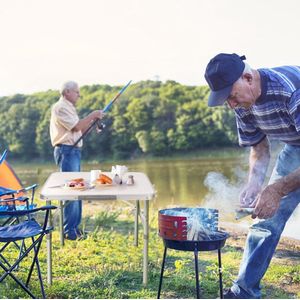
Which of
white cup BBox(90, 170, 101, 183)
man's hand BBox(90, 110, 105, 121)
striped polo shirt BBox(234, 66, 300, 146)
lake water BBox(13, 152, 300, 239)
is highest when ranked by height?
striped polo shirt BBox(234, 66, 300, 146)

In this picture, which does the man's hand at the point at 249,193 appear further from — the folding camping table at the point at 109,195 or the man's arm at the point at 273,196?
the folding camping table at the point at 109,195

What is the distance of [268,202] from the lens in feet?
7.75

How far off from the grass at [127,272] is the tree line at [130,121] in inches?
300

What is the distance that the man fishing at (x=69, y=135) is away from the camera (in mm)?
4164

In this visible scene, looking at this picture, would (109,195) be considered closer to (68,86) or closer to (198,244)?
(198,244)

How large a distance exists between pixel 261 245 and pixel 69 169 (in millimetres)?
2023

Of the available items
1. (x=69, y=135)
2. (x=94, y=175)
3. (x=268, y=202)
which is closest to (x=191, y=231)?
(x=268, y=202)

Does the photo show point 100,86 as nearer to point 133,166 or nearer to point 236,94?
point 133,166

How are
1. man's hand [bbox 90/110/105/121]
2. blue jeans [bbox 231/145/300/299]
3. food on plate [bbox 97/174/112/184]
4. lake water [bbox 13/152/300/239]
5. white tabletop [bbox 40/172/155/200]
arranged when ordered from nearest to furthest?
1. blue jeans [bbox 231/145/300/299]
2. white tabletop [bbox 40/172/155/200]
3. food on plate [bbox 97/174/112/184]
4. man's hand [bbox 90/110/105/121]
5. lake water [bbox 13/152/300/239]

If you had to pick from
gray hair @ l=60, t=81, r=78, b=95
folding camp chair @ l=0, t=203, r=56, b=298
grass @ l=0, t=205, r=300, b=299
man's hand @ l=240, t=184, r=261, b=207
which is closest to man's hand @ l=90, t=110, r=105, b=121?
gray hair @ l=60, t=81, r=78, b=95

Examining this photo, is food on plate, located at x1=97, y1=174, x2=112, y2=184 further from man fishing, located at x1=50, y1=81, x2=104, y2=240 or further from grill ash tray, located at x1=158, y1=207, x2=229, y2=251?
A: man fishing, located at x1=50, y1=81, x2=104, y2=240

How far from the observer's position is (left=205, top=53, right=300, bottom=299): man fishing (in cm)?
234

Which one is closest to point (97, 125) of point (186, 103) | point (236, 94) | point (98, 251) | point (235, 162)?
point (98, 251)

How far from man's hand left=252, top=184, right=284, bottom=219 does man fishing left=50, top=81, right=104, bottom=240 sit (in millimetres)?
2050
